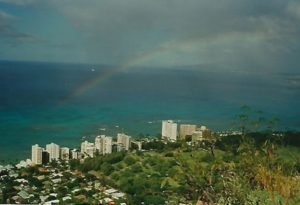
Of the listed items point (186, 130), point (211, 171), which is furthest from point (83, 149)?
point (211, 171)

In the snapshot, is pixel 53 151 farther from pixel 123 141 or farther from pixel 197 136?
pixel 197 136

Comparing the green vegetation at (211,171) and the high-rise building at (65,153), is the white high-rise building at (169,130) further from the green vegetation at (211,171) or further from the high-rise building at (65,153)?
the high-rise building at (65,153)

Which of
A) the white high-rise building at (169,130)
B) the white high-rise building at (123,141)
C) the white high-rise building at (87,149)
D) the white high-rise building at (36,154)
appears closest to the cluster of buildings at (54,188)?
the white high-rise building at (36,154)

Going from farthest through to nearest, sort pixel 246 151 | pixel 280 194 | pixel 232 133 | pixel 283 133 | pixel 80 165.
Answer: pixel 80 165, pixel 283 133, pixel 232 133, pixel 246 151, pixel 280 194

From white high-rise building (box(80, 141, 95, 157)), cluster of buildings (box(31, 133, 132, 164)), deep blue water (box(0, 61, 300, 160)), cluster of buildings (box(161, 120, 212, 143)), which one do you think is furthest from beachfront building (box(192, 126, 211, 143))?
white high-rise building (box(80, 141, 95, 157))

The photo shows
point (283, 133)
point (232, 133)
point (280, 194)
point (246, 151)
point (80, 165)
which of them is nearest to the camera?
point (280, 194)

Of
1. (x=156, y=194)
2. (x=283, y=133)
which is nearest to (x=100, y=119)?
(x=156, y=194)

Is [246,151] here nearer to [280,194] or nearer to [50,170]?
[280,194]
